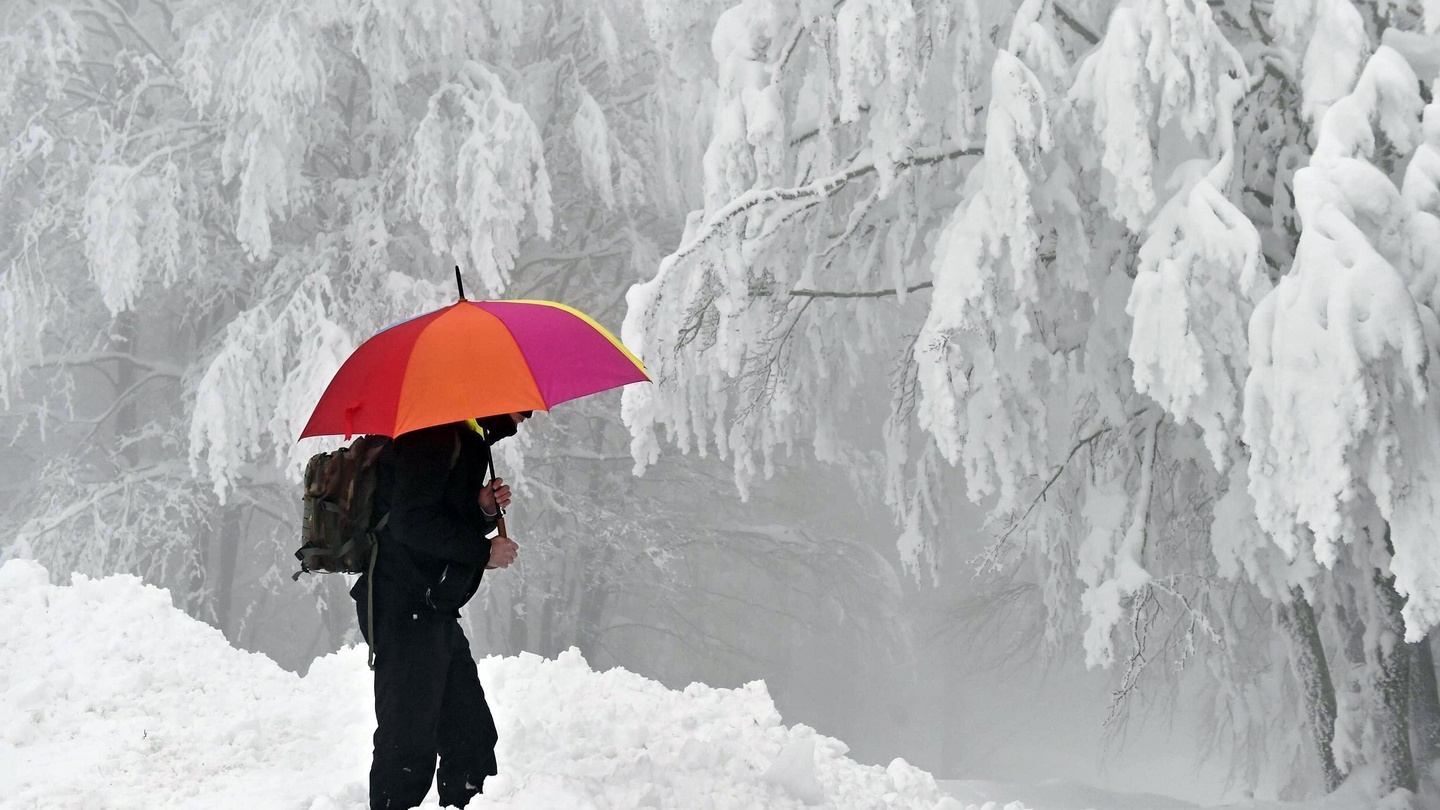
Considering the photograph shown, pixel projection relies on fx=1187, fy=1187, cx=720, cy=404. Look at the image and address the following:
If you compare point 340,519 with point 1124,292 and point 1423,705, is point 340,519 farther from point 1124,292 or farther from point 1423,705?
point 1423,705

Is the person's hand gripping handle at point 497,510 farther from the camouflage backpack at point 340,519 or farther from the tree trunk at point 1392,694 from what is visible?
the tree trunk at point 1392,694

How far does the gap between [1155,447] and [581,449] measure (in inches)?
271

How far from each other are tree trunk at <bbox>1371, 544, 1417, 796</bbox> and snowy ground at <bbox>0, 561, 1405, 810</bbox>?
0.30m

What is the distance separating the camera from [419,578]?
306cm

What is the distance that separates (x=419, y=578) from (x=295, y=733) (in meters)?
1.78

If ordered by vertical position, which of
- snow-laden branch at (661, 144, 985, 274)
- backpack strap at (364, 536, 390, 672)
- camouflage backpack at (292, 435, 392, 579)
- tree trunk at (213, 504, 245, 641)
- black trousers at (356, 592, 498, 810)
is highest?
snow-laden branch at (661, 144, 985, 274)

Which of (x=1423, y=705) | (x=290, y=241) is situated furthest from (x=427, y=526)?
(x=290, y=241)

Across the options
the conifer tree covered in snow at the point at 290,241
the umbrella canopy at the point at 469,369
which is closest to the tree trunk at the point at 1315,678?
the umbrella canopy at the point at 469,369

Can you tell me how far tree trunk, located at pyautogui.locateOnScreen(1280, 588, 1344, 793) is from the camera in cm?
611

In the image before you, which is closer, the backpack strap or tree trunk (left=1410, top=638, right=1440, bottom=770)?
the backpack strap

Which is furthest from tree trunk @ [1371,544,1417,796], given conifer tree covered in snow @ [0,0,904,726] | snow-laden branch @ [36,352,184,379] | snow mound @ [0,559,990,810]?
snow-laden branch @ [36,352,184,379]

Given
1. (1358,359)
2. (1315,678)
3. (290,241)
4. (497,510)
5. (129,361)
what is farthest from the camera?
(129,361)

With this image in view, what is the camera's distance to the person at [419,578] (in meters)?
3.05

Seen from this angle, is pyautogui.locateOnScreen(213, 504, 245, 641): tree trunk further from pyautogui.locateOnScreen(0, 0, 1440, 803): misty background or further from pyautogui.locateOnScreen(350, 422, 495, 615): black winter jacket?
pyautogui.locateOnScreen(350, 422, 495, 615): black winter jacket
